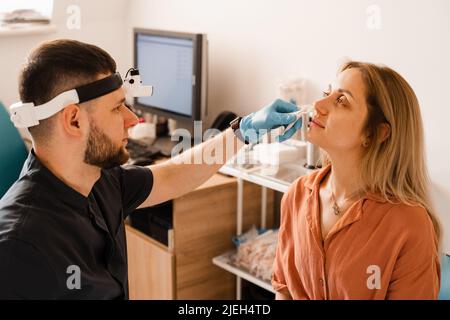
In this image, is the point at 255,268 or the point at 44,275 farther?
the point at 255,268

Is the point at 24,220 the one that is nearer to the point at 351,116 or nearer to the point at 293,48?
the point at 351,116

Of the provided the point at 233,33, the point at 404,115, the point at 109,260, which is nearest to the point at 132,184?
the point at 109,260

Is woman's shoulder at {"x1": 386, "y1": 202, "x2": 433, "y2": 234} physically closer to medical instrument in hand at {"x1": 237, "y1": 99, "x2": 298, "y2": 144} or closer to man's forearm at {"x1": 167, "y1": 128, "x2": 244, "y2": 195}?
medical instrument in hand at {"x1": 237, "y1": 99, "x2": 298, "y2": 144}

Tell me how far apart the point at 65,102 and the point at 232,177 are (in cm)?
127

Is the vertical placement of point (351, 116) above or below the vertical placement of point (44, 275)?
above

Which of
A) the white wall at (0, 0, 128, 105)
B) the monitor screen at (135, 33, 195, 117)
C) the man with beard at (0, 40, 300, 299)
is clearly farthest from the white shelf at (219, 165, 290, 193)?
the white wall at (0, 0, 128, 105)

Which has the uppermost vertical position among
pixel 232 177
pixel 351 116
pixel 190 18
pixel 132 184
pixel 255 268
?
pixel 190 18

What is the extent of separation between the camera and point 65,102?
52.7 inches

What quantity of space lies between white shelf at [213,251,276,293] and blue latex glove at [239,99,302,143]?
813mm

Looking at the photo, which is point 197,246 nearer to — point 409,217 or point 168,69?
point 168,69

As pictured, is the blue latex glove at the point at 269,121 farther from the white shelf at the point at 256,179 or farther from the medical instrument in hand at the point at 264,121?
the white shelf at the point at 256,179

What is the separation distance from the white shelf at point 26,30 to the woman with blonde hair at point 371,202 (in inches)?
78.9

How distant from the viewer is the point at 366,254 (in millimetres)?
1417

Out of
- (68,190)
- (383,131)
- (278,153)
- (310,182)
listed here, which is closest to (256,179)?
(278,153)
